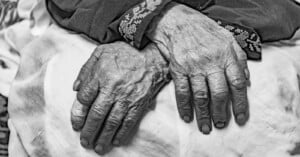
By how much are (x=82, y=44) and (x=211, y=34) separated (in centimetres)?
29

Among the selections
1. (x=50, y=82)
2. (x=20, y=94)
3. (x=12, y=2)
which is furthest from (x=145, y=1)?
(x=12, y=2)

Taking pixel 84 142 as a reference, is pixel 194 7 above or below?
above

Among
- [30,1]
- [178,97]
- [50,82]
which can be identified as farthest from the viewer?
[30,1]

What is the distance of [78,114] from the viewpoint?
35.9 inches


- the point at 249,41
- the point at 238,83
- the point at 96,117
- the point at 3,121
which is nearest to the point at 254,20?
the point at 249,41

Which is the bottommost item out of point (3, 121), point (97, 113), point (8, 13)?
point (3, 121)

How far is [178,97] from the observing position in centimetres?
87

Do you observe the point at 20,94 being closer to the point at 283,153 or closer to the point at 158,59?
the point at 158,59

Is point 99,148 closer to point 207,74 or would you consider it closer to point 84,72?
point 84,72

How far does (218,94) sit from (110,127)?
0.21 meters

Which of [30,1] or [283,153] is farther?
[30,1]

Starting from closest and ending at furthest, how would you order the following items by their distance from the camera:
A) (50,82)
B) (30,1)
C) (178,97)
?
(178,97)
(50,82)
(30,1)

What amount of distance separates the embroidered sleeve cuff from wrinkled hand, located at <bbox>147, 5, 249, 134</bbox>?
0.06 meters

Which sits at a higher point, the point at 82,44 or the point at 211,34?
the point at 211,34
